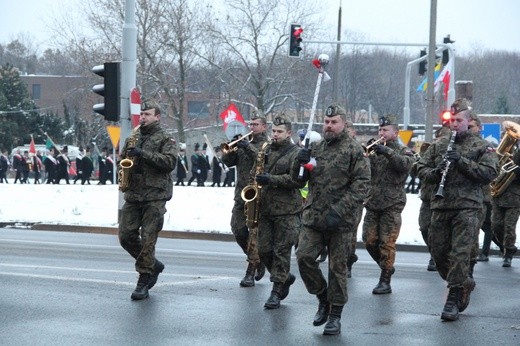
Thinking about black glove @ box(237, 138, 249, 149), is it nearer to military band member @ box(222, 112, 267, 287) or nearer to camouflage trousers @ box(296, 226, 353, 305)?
military band member @ box(222, 112, 267, 287)

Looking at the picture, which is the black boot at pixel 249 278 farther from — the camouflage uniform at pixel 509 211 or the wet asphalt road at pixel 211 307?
the camouflage uniform at pixel 509 211

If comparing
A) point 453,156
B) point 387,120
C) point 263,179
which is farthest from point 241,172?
point 453,156

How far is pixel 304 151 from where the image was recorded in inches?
357

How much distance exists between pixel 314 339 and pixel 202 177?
34.6 metres

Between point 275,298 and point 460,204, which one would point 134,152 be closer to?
point 275,298

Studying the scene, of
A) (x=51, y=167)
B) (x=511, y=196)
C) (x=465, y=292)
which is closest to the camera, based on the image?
(x=465, y=292)

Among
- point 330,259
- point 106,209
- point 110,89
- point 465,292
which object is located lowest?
point 106,209

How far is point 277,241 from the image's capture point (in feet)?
35.7

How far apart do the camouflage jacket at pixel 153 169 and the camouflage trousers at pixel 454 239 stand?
2.72m

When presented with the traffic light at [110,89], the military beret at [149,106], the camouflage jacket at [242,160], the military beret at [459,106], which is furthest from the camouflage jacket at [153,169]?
the traffic light at [110,89]

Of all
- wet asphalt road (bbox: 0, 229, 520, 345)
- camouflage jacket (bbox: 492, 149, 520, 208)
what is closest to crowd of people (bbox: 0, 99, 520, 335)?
wet asphalt road (bbox: 0, 229, 520, 345)

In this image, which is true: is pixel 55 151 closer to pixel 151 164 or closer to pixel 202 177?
pixel 202 177

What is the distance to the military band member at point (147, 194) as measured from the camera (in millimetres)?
10938

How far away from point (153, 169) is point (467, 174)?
10.5 feet
